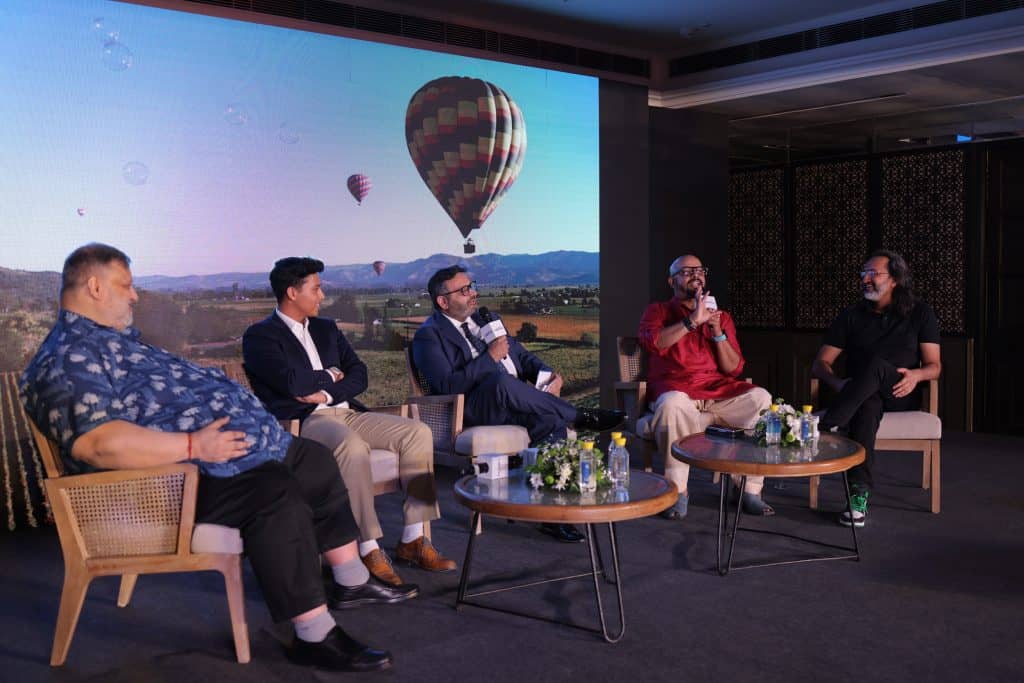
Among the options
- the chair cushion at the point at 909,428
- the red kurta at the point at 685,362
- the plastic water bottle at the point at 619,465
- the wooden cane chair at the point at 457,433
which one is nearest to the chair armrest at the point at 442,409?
the wooden cane chair at the point at 457,433

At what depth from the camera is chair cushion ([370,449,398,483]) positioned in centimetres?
351

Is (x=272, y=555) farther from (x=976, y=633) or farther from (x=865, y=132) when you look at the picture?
(x=865, y=132)

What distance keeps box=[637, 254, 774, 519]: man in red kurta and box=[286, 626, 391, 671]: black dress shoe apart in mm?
1941

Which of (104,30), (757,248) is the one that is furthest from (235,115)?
(757,248)

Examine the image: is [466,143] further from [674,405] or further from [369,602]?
[369,602]

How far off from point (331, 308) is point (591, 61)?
258 centimetres

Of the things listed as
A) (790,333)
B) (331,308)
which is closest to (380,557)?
(331,308)

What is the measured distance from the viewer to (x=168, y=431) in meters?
2.72

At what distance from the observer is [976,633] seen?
2811 mm

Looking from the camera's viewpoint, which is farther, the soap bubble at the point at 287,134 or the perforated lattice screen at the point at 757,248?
the perforated lattice screen at the point at 757,248

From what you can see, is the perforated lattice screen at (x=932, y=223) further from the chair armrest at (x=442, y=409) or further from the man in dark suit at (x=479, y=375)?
the chair armrest at (x=442, y=409)

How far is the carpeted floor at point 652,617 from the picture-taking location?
103 inches

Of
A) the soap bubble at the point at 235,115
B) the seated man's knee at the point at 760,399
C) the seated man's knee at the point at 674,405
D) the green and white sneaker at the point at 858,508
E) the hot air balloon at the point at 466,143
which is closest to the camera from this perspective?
the green and white sneaker at the point at 858,508

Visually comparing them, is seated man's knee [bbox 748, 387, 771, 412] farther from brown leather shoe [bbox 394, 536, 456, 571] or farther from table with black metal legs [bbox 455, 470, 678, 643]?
brown leather shoe [bbox 394, 536, 456, 571]
